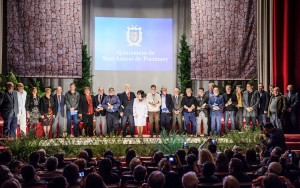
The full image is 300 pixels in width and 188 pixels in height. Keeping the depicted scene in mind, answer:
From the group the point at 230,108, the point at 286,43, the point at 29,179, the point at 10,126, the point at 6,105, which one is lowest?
the point at 29,179

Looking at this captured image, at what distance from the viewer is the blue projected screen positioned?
16.4 meters

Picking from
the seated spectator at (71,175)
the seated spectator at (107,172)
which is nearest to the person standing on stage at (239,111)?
the seated spectator at (107,172)

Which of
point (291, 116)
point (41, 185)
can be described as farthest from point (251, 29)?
point (41, 185)

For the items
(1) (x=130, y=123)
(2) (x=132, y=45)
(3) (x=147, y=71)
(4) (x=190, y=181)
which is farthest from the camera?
(3) (x=147, y=71)

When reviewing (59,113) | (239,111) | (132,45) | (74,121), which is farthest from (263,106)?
(59,113)

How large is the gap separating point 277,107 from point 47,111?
5716mm

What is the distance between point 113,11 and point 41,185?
11.9 metres

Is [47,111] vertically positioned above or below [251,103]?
below

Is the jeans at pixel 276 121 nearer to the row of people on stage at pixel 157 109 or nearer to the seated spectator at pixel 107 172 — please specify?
the row of people on stage at pixel 157 109

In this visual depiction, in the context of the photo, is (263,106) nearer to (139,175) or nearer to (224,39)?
(224,39)

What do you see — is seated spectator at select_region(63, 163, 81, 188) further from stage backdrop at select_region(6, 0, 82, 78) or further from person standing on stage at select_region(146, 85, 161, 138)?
stage backdrop at select_region(6, 0, 82, 78)

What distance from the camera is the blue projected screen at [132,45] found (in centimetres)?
1642

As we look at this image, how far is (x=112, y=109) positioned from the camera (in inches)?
528

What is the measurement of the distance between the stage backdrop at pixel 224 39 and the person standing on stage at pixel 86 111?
3598mm
